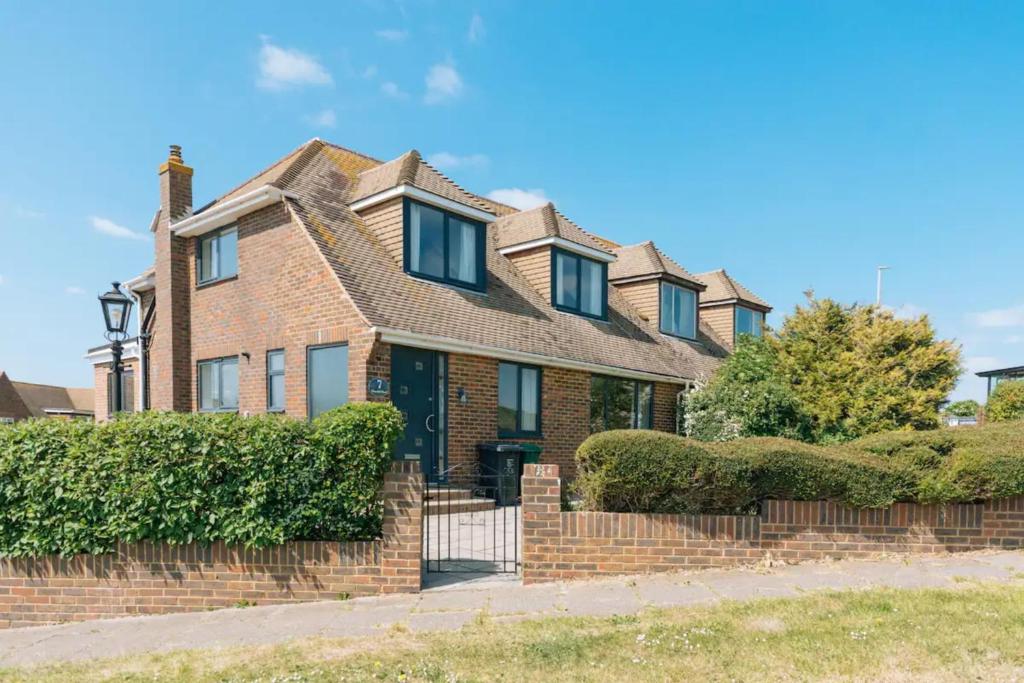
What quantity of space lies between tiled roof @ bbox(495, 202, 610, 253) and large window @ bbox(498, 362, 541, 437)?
13.5ft

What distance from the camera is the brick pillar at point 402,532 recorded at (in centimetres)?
673

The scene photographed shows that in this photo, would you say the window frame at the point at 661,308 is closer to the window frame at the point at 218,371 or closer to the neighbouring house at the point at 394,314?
the neighbouring house at the point at 394,314

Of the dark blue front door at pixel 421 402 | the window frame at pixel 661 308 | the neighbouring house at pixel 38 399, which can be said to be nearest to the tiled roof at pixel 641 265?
the window frame at pixel 661 308

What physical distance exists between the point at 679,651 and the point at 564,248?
12439mm

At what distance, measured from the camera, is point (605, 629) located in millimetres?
5328

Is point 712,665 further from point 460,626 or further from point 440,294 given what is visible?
point 440,294

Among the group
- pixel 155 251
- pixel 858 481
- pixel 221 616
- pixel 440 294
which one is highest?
pixel 155 251

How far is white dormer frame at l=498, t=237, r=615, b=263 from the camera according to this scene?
1606cm

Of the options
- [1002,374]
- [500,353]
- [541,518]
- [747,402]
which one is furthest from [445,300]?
[1002,374]

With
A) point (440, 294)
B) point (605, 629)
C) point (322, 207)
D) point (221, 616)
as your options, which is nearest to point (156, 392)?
point (322, 207)

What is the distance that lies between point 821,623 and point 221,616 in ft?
18.3

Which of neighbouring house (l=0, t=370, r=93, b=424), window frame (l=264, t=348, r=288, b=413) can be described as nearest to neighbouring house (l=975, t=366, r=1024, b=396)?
window frame (l=264, t=348, r=288, b=413)

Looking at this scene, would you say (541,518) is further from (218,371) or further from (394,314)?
(218,371)

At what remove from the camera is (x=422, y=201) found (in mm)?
13242
